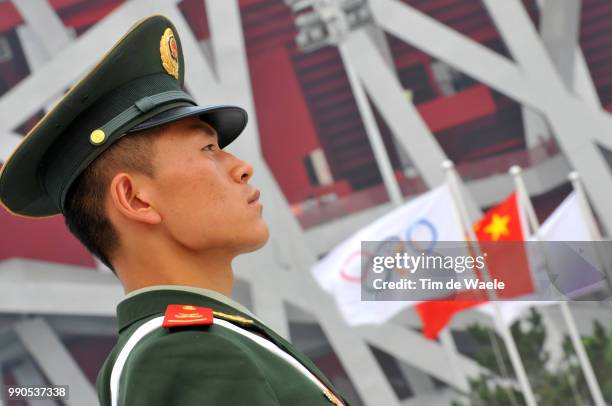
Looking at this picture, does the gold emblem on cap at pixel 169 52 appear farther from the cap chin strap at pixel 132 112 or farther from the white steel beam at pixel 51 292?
the white steel beam at pixel 51 292

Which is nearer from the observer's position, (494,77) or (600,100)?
(494,77)

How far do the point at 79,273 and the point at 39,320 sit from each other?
1.37m

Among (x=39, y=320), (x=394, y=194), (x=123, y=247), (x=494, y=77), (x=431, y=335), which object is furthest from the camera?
(x=39, y=320)

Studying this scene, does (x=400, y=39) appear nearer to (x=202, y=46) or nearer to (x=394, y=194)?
(x=202, y=46)

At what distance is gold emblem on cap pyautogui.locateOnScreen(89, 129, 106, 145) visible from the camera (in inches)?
70.4

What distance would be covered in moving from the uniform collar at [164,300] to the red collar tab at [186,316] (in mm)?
72

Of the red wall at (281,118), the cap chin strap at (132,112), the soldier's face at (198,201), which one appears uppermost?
the cap chin strap at (132,112)

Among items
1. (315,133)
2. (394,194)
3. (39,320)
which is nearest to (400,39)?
(315,133)

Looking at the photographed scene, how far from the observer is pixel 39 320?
2283cm

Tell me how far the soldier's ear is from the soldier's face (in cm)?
2

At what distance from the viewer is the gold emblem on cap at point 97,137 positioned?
1.79 m

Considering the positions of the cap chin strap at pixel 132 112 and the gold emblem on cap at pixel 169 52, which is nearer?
the cap chin strap at pixel 132 112

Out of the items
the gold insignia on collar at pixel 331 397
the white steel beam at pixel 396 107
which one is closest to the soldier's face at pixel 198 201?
the gold insignia on collar at pixel 331 397

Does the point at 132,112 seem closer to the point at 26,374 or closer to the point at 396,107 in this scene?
the point at 396,107
